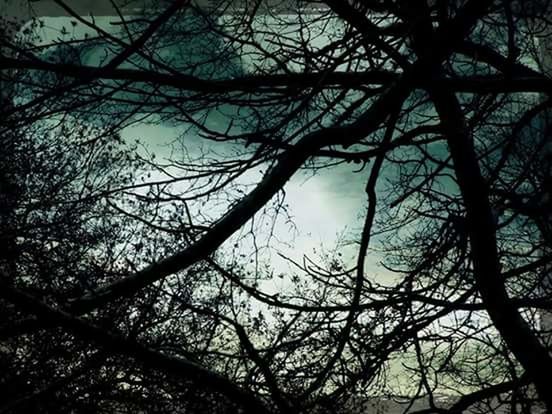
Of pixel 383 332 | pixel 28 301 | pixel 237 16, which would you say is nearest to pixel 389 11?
pixel 237 16

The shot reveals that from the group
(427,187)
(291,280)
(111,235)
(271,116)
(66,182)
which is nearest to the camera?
(271,116)

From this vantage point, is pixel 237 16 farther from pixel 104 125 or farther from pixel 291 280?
pixel 291 280

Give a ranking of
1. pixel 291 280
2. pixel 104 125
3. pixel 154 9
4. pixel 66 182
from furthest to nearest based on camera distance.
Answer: pixel 66 182, pixel 291 280, pixel 104 125, pixel 154 9

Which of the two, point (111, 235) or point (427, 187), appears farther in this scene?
point (111, 235)

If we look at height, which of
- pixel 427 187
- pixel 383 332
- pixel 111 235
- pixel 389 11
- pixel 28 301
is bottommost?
pixel 28 301

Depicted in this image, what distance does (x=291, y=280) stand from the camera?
6613 mm

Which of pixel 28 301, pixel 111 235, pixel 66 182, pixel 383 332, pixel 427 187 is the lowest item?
pixel 28 301

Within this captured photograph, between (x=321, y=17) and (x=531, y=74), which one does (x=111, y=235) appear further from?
(x=531, y=74)

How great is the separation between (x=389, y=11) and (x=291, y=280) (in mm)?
2922

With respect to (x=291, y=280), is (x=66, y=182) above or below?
above

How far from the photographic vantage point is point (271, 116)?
4.88 meters

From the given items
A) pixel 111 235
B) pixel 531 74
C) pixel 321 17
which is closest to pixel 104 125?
pixel 321 17

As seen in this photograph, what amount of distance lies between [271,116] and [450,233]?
5.99 feet

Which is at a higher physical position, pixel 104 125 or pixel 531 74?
pixel 104 125
